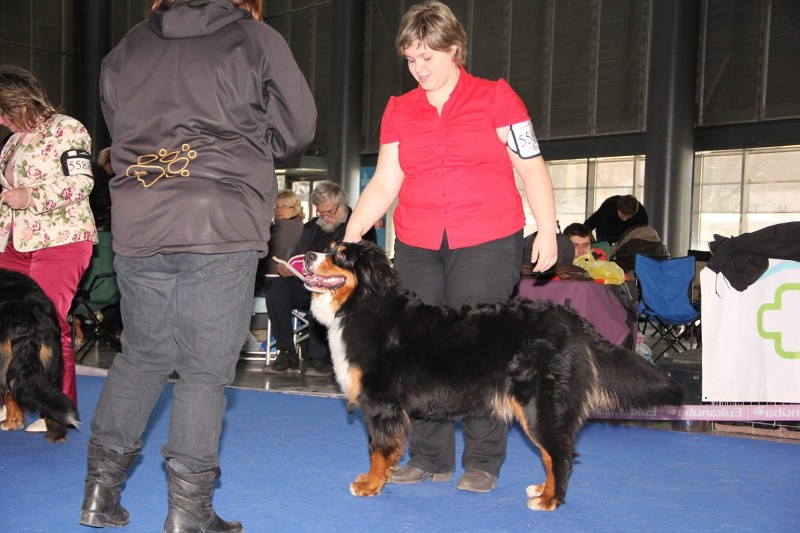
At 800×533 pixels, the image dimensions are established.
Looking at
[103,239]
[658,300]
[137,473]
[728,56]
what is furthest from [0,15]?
[137,473]

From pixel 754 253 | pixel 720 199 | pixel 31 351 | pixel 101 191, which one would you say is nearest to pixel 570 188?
pixel 720 199

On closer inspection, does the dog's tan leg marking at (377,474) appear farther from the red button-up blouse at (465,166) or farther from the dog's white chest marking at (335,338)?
the red button-up blouse at (465,166)

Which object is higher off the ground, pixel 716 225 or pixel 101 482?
pixel 716 225

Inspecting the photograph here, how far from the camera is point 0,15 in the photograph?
19203 mm

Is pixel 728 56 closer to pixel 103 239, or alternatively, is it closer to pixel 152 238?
pixel 103 239

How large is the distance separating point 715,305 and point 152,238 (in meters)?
3.38

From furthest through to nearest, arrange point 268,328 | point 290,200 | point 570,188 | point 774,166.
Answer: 1. point 570,188
2. point 774,166
3. point 290,200
4. point 268,328

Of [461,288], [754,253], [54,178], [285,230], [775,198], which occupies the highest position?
[775,198]

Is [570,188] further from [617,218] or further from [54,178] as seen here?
[54,178]

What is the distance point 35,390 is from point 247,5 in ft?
6.67

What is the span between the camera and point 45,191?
3.43m

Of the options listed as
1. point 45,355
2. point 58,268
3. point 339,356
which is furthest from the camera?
point 58,268

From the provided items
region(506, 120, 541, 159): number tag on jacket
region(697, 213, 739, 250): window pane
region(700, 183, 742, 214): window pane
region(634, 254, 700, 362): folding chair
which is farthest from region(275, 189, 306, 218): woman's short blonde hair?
region(700, 183, 742, 214): window pane

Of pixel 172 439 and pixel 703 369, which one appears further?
pixel 703 369
